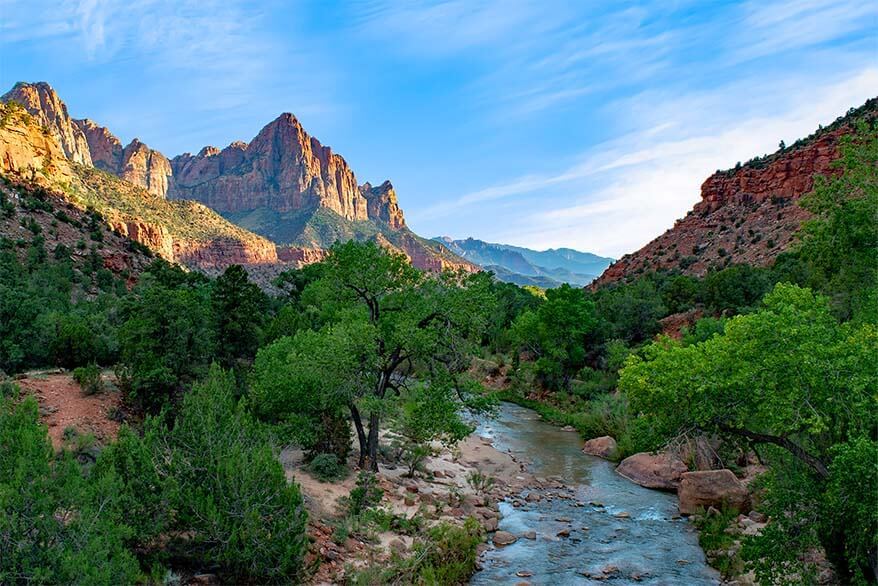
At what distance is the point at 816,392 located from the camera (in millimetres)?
10078

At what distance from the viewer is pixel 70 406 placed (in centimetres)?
1700

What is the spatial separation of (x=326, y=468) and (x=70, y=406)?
801 cm

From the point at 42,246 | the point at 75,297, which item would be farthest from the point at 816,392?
the point at 42,246

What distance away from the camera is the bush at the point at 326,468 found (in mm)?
17016

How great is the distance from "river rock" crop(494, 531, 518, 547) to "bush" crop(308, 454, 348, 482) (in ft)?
16.6

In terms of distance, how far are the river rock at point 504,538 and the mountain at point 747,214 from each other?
2119 inches

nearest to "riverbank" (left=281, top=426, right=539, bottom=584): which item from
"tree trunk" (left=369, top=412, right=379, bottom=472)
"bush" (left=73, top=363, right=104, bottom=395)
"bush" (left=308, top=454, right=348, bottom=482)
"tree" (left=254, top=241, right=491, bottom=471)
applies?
"bush" (left=308, top=454, right=348, bottom=482)

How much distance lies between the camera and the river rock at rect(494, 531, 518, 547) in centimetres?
1539

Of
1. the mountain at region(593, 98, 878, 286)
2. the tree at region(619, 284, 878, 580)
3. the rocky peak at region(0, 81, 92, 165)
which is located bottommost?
the tree at region(619, 284, 878, 580)

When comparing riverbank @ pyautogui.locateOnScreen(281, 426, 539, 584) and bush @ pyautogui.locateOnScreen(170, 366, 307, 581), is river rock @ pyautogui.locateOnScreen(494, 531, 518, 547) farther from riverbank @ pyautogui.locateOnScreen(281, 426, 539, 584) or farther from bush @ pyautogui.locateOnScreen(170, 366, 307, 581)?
bush @ pyautogui.locateOnScreen(170, 366, 307, 581)

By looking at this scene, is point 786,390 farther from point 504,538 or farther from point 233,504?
point 233,504

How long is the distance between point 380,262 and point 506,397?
27.4 meters

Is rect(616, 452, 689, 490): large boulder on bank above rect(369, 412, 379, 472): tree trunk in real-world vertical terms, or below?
below

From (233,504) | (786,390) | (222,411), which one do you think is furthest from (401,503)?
(786,390)
